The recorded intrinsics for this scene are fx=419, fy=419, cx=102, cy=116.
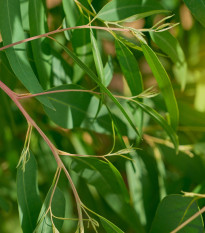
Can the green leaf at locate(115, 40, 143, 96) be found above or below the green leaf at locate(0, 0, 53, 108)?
below

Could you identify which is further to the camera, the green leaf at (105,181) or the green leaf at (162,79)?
the green leaf at (105,181)

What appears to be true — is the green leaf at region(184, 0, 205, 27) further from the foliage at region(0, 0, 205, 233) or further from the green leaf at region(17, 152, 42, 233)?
the green leaf at region(17, 152, 42, 233)

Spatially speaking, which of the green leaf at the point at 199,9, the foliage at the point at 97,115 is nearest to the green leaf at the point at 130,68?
the foliage at the point at 97,115

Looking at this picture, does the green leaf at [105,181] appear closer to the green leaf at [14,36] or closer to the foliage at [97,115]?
the foliage at [97,115]

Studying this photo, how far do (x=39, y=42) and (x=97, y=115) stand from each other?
158mm

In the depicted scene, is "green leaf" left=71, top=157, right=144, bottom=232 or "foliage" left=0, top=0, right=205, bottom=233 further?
"green leaf" left=71, top=157, right=144, bottom=232

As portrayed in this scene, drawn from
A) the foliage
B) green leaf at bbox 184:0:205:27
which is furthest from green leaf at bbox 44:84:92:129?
green leaf at bbox 184:0:205:27

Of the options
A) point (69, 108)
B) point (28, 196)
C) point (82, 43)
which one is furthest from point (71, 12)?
point (28, 196)

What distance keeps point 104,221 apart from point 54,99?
212mm

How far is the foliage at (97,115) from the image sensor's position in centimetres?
58

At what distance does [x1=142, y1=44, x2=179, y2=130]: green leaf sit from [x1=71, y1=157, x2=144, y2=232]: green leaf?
5.3 inches

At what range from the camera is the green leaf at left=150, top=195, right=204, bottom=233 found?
64 centimetres

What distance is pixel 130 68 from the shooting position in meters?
0.65

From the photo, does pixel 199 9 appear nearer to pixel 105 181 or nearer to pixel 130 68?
pixel 130 68
